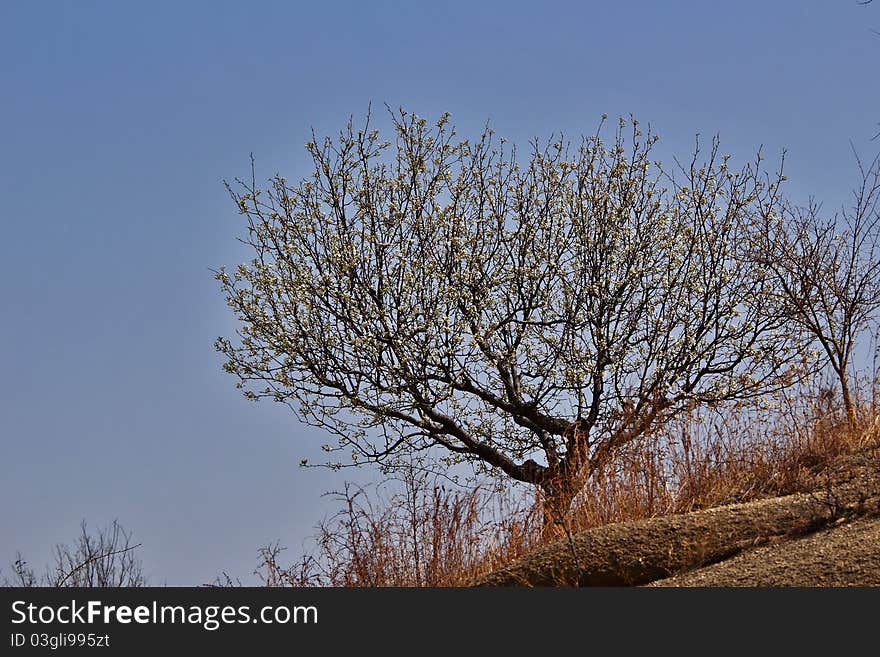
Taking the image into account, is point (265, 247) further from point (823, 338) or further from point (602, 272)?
point (823, 338)

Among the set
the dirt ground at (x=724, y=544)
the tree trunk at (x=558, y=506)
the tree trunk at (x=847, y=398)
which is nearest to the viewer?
the dirt ground at (x=724, y=544)

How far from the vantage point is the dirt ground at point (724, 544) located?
6.59m

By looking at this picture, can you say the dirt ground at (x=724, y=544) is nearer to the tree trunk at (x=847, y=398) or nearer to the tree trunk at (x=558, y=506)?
the tree trunk at (x=558, y=506)

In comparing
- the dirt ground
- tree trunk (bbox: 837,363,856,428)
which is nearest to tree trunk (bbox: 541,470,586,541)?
the dirt ground

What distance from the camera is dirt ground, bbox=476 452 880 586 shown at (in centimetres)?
659

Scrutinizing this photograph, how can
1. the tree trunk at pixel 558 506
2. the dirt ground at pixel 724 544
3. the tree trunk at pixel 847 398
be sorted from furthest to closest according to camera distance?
the tree trunk at pixel 847 398 < the tree trunk at pixel 558 506 < the dirt ground at pixel 724 544

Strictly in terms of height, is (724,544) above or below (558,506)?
below

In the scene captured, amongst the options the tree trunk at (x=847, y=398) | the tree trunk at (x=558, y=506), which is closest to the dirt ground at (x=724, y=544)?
the tree trunk at (x=558, y=506)

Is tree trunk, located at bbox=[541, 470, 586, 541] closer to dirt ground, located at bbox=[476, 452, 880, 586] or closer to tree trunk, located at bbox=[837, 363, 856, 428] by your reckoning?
dirt ground, located at bbox=[476, 452, 880, 586]

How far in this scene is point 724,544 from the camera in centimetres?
736

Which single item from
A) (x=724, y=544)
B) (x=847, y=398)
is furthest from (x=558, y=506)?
(x=847, y=398)

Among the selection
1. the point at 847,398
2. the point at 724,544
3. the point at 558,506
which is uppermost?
the point at 847,398

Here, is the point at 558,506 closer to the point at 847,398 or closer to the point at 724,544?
the point at 724,544

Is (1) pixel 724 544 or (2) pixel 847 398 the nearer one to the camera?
(1) pixel 724 544
